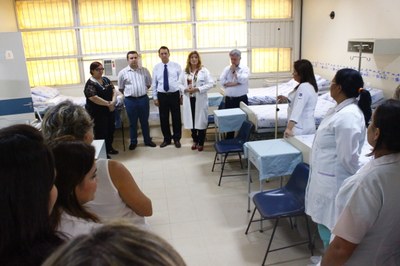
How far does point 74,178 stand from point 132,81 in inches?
154

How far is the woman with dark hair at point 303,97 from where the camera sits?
9.77 ft

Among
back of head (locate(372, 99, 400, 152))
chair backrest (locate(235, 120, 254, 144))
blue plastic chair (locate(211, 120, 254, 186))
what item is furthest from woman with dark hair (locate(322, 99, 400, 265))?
chair backrest (locate(235, 120, 254, 144))

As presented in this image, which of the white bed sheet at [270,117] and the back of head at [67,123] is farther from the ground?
the back of head at [67,123]

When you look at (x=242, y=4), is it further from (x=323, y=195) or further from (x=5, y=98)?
(x=323, y=195)

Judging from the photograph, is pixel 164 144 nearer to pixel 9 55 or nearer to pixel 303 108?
pixel 9 55

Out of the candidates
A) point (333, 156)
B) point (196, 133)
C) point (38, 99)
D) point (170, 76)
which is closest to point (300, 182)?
point (333, 156)

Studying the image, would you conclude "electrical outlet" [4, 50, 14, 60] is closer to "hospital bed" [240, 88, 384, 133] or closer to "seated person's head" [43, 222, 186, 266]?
"hospital bed" [240, 88, 384, 133]

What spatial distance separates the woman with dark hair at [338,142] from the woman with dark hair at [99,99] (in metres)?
3.02

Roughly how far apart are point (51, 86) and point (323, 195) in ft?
16.8

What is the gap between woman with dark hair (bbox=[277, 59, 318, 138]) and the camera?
298 centimetres

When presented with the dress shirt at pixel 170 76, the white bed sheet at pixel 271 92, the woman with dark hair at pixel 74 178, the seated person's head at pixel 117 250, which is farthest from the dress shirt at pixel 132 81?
the seated person's head at pixel 117 250

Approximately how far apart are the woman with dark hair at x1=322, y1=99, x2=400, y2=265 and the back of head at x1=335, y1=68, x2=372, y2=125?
714 mm

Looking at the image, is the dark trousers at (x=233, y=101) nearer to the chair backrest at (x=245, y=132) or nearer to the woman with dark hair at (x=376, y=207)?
the chair backrest at (x=245, y=132)

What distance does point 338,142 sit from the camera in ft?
6.85
